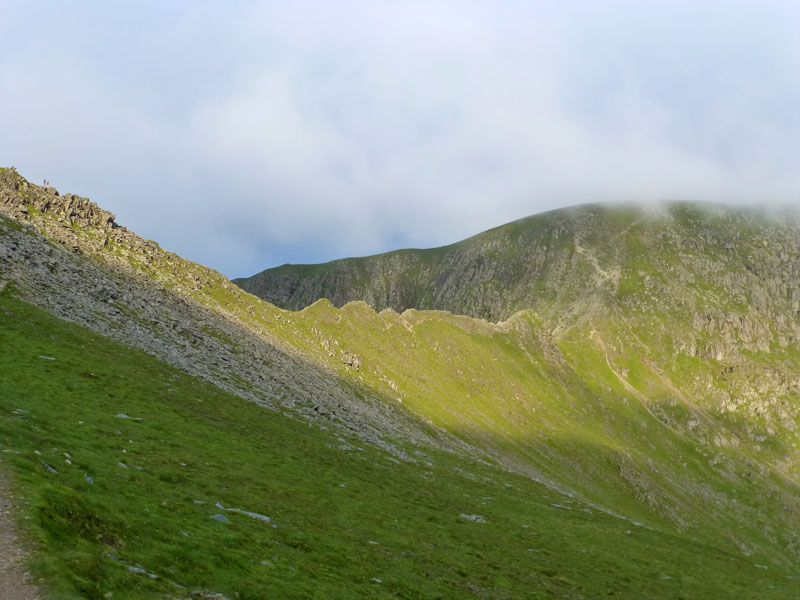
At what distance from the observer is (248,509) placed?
119ft

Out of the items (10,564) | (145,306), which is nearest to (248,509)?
(10,564)

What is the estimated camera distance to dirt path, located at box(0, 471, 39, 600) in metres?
16.7

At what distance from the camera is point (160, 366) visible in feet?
241

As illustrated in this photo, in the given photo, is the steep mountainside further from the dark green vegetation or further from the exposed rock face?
the dark green vegetation

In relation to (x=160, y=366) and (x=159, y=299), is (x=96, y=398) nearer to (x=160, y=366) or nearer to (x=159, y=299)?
(x=160, y=366)

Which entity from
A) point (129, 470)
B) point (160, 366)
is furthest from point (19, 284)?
point (129, 470)

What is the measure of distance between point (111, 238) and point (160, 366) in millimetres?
55509

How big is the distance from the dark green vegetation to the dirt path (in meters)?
0.53

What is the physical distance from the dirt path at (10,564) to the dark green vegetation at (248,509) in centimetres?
53

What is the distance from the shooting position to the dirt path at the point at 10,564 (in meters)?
16.7

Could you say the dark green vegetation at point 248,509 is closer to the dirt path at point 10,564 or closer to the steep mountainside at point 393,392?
the dirt path at point 10,564

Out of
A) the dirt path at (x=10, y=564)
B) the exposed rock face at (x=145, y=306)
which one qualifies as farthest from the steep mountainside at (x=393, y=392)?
the dirt path at (x=10, y=564)

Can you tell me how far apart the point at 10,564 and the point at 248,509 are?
19.3 m

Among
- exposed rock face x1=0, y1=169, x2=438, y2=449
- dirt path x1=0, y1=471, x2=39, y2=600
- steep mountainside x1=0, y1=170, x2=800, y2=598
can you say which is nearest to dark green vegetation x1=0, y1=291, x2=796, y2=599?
dirt path x1=0, y1=471, x2=39, y2=600
